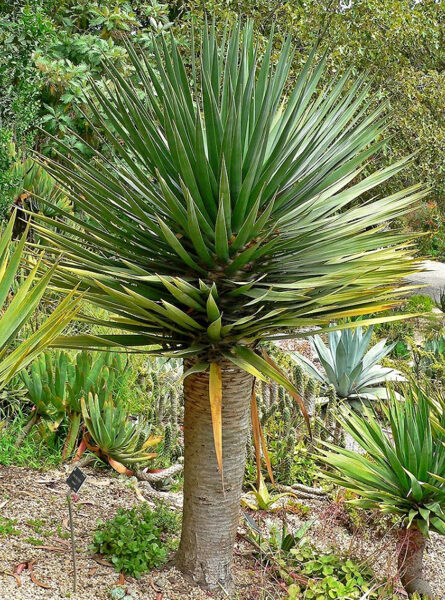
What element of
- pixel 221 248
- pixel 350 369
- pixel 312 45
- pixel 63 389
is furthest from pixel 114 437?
pixel 312 45

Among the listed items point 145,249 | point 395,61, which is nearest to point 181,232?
point 145,249

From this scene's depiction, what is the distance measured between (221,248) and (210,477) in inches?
42.6

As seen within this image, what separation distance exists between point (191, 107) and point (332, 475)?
84.0 inches

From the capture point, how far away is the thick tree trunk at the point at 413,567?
3.72m

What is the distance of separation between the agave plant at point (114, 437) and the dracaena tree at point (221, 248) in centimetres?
117

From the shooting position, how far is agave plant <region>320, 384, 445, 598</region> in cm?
359

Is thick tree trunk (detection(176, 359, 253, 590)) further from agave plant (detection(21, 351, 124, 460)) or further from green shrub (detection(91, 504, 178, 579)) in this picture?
agave plant (detection(21, 351, 124, 460))

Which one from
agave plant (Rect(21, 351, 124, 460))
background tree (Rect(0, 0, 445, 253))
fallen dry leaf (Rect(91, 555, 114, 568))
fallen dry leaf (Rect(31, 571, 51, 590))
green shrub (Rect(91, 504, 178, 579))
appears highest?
background tree (Rect(0, 0, 445, 253))

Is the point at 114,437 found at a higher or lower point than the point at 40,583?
higher

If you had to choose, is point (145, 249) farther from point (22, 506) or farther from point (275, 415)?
point (275, 415)

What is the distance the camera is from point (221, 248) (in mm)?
2793

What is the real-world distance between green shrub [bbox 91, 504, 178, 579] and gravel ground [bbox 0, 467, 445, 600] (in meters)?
0.06

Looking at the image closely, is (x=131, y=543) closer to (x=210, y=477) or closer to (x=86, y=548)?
(x=86, y=548)

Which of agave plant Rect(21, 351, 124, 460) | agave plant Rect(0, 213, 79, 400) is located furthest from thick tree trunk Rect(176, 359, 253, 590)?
agave plant Rect(21, 351, 124, 460)
